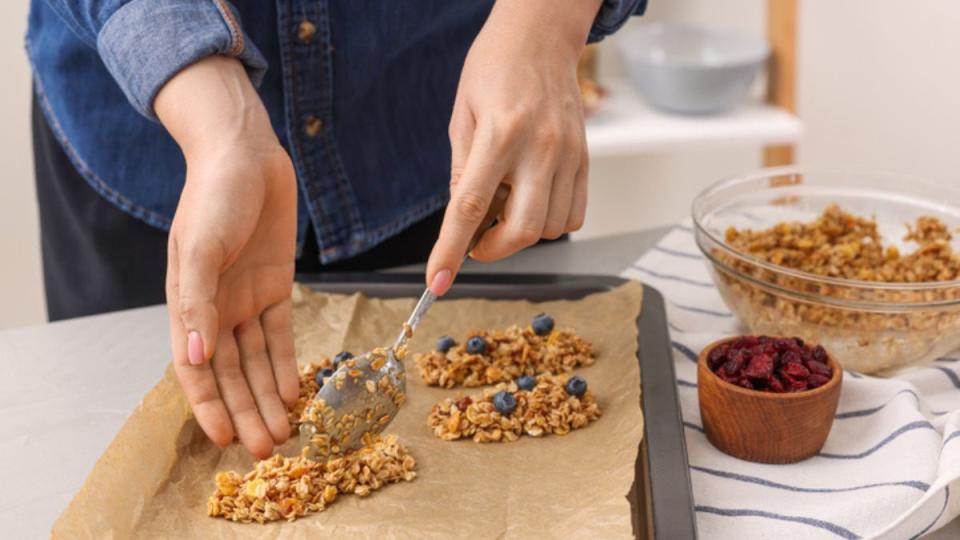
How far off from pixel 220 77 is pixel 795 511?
68 cm

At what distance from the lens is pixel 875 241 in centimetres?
135

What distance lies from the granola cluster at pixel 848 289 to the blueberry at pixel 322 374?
0.44m

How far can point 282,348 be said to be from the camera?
3.89ft

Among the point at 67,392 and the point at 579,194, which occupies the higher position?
the point at 579,194

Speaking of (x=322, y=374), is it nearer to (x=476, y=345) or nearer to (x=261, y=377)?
(x=261, y=377)

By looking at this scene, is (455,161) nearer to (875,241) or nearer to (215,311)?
(215,311)

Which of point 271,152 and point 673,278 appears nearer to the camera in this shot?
point 271,152

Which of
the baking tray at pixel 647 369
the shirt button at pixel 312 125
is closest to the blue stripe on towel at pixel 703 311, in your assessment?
the baking tray at pixel 647 369

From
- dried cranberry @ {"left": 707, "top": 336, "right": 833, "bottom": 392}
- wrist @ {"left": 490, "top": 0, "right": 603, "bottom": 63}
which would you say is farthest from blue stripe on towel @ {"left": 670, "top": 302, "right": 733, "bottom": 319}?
wrist @ {"left": 490, "top": 0, "right": 603, "bottom": 63}

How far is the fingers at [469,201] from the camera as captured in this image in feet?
3.38

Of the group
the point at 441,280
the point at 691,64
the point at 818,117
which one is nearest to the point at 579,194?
the point at 441,280

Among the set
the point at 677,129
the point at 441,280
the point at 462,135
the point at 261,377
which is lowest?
the point at 677,129

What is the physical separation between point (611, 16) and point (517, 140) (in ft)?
0.98

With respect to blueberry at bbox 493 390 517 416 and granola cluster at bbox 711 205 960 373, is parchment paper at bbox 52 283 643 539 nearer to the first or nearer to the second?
blueberry at bbox 493 390 517 416
